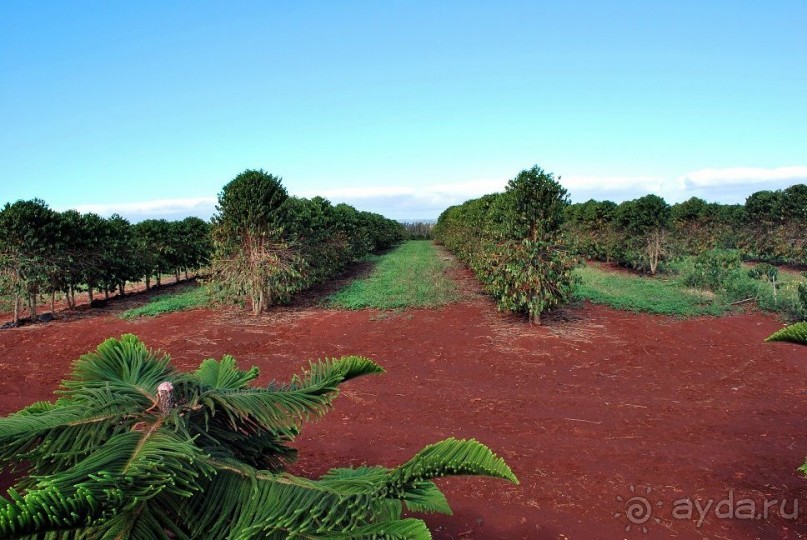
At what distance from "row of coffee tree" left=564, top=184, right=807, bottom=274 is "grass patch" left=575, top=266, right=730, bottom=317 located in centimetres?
205

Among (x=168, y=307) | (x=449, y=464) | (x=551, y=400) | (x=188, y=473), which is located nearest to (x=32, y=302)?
(x=168, y=307)

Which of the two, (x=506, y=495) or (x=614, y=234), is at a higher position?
(x=614, y=234)

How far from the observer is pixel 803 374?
26.7 feet

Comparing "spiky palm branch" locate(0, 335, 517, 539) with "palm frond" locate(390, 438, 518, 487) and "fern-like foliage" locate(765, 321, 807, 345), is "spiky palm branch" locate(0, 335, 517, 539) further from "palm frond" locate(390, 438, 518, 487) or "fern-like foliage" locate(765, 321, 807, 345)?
"fern-like foliage" locate(765, 321, 807, 345)

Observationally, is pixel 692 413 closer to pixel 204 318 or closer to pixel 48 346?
pixel 204 318

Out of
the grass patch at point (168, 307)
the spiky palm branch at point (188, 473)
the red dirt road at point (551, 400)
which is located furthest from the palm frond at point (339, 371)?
the grass patch at point (168, 307)

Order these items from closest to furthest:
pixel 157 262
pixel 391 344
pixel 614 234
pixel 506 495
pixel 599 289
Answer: pixel 506 495 < pixel 391 344 < pixel 599 289 < pixel 157 262 < pixel 614 234

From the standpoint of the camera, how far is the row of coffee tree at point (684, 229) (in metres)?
20.1

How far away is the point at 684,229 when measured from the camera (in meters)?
21.6

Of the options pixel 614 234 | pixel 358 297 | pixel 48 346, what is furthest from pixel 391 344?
pixel 614 234

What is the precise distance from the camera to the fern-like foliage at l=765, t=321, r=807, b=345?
2193 mm

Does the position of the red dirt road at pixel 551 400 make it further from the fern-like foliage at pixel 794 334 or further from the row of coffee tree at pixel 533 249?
the fern-like foliage at pixel 794 334

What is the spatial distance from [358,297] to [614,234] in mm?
13547

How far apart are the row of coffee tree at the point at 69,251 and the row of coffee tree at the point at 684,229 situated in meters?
16.0
